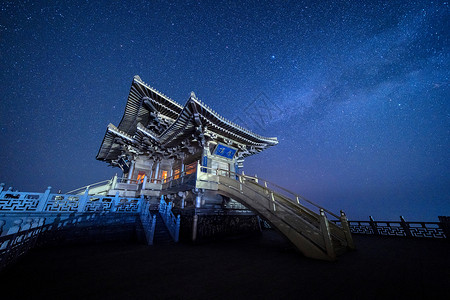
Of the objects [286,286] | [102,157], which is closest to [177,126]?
[286,286]

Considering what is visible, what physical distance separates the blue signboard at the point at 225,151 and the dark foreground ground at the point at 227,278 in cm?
829

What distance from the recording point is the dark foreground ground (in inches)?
112

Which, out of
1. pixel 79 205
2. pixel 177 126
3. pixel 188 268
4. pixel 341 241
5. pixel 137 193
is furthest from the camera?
pixel 137 193

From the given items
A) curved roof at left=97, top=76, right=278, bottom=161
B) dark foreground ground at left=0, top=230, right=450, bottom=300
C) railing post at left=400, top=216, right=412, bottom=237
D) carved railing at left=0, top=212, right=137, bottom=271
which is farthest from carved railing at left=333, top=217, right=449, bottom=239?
carved railing at left=0, top=212, right=137, bottom=271

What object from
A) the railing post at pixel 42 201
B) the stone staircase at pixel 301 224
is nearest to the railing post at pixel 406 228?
the stone staircase at pixel 301 224

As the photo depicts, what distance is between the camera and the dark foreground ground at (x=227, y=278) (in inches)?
112

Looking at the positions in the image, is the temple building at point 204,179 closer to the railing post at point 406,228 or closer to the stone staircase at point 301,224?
the stone staircase at point 301,224

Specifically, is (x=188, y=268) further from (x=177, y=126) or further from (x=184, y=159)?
(x=184, y=159)

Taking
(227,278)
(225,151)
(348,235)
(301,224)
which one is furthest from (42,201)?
(348,235)

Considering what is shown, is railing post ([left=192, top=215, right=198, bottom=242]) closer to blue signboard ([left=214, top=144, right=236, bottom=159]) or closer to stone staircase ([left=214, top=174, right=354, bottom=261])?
stone staircase ([left=214, top=174, right=354, bottom=261])

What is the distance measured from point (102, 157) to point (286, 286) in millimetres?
24457

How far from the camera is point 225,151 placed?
13141mm

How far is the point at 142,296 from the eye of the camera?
9.10ft

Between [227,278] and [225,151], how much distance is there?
991 cm
